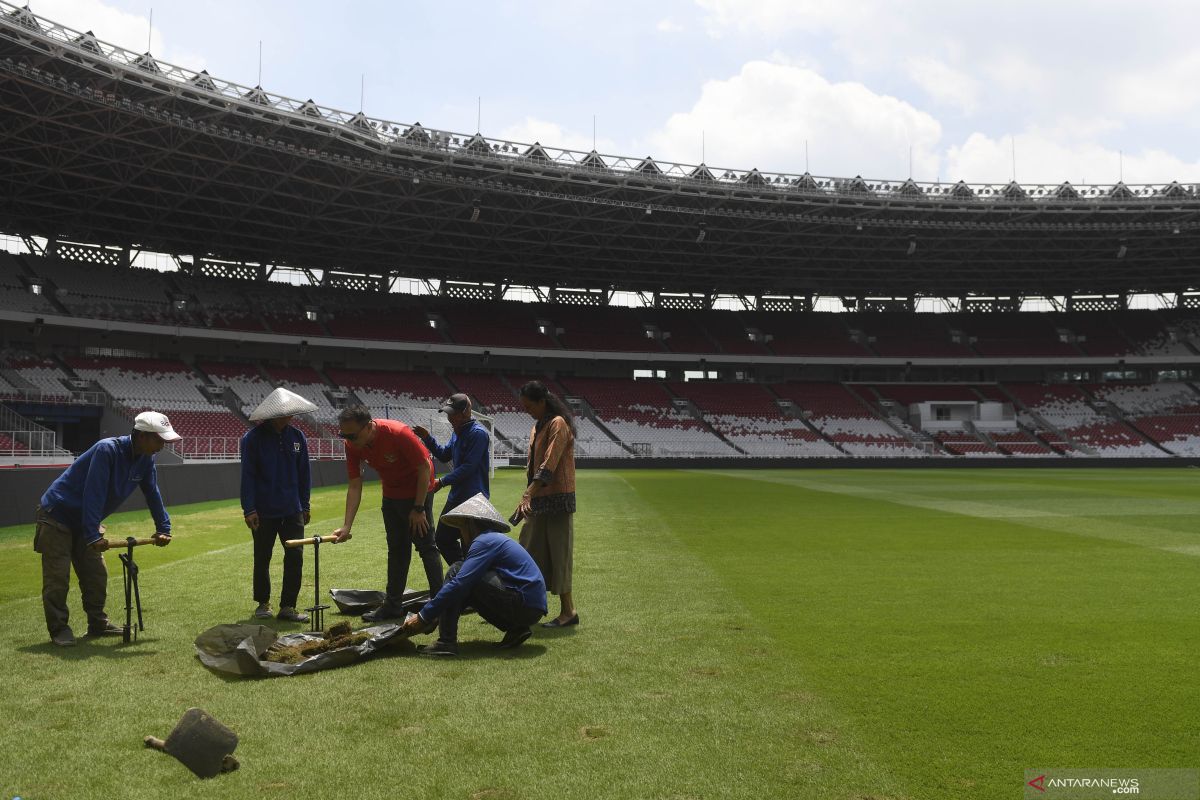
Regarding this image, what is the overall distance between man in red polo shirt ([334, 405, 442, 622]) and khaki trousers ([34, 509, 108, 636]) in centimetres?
199

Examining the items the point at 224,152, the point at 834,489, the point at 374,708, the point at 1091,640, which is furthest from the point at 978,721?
the point at 224,152

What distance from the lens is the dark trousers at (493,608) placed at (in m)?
6.18

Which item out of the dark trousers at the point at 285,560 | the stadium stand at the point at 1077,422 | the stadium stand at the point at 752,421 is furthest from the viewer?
the stadium stand at the point at 1077,422

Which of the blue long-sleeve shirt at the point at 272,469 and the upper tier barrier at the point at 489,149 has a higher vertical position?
the upper tier barrier at the point at 489,149

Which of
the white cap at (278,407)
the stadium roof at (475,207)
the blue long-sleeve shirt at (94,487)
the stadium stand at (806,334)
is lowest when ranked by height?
the blue long-sleeve shirt at (94,487)

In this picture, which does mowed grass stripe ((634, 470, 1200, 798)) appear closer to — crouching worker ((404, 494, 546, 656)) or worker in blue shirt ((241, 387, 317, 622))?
→ crouching worker ((404, 494, 546, 656))

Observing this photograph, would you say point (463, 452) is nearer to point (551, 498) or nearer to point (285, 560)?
point (551, 498)

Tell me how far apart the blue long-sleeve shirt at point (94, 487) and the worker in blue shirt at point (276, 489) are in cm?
88

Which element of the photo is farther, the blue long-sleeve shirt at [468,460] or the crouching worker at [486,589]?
the blue long-sleeve shirt at [468,460]

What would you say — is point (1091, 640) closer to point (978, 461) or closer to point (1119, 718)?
point (1119, 718)

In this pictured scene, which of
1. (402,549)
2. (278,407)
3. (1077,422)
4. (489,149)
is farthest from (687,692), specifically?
(1077,422)

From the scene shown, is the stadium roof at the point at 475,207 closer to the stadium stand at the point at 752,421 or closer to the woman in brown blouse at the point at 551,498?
the stadium stand at the point at 752,421

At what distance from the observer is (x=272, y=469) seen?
7.82 metres

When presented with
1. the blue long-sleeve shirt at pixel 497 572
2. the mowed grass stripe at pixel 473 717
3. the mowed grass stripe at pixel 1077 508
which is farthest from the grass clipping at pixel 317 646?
the mowed grass stripe at pixel 1077 508
